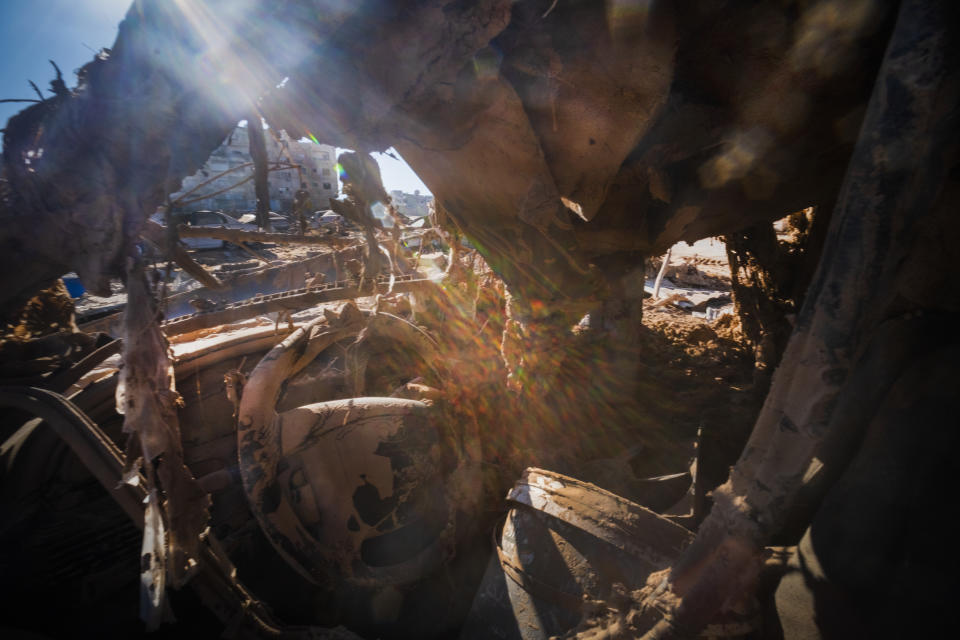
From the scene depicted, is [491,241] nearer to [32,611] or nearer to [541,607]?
[541,607]

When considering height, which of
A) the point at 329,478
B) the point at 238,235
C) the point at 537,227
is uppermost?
the point at 238,235

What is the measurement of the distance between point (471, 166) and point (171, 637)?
373cm

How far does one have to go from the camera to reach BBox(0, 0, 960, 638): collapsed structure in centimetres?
92

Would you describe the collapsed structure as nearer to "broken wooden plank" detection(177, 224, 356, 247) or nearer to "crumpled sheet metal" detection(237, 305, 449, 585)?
"crumpled sheet metal" detection(237, 305, 449, 585)

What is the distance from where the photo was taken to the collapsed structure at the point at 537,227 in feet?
3.03

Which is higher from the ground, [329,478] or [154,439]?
[154,439]

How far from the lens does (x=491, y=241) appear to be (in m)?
2.94

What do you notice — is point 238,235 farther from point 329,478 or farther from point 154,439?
point 329,478

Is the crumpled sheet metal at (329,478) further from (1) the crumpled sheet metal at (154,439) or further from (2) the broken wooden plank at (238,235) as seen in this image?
(2) the broken wooden plank at (238,235)

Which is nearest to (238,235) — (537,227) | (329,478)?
(329,478)

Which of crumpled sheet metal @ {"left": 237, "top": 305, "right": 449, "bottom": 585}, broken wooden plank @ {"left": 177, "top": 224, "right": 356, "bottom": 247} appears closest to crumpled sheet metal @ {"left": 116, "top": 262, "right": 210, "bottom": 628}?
→ crumpled sheet metal @ {"left": 237, "top": 305, "right": 449, "bottom": 585}

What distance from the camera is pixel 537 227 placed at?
2.63 metres

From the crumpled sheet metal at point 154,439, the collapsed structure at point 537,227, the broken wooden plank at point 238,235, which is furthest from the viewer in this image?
the broken wooden plank at point 238,235

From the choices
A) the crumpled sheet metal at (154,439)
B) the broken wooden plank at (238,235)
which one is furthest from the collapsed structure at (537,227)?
the broken wooden plank at (238,235)
